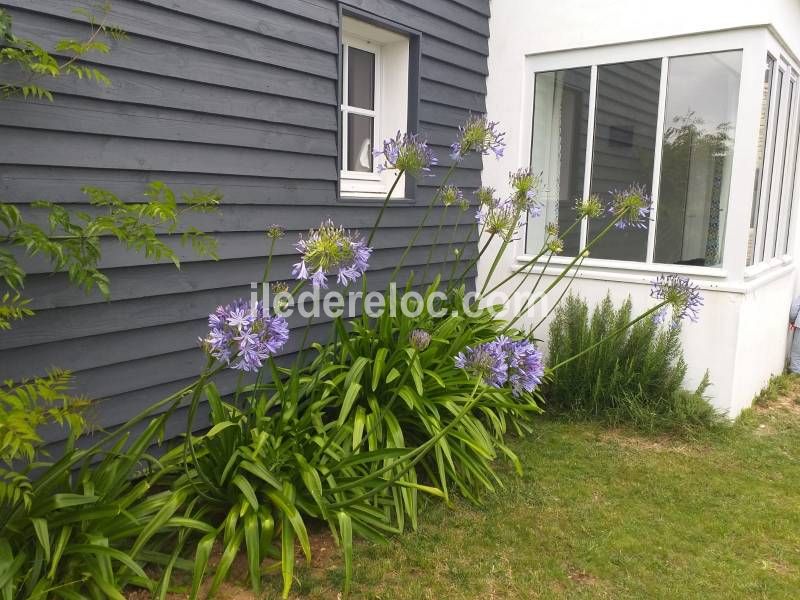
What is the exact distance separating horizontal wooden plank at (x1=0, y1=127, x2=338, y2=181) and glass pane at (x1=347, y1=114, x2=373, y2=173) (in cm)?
65

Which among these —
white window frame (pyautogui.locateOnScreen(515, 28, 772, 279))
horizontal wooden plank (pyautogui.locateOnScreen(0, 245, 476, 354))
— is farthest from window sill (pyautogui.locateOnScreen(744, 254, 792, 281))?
horizontal wooden plank (pyautogui.locateOnScreen(0, 245, 476, 354))

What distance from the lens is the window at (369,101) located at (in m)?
4.36

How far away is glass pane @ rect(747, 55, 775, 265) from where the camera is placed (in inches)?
173

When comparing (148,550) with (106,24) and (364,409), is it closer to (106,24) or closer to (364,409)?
(364,409)

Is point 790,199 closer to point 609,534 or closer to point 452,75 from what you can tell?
point 452,75

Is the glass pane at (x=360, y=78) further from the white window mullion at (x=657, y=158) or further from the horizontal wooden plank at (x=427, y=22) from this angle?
the white window mullion at (x=657, y=158)

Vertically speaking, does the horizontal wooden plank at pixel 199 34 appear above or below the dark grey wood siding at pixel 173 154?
above

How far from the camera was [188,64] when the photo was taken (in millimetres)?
3012

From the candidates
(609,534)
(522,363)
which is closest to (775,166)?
(609,534)

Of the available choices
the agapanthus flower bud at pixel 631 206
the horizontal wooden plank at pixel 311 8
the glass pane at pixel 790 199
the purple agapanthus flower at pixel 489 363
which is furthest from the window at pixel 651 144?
the purple agapanthus flower at pixel 489 363

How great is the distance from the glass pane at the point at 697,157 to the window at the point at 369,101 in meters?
2.06

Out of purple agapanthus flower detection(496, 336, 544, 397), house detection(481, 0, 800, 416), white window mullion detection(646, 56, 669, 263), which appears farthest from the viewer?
white window mullion detection(646, 56, 669, 263)

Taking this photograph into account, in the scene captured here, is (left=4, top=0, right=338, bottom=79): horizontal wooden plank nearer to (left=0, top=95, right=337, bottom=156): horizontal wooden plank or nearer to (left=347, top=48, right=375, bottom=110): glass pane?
(left=0, top=95, right=337, bottom=156): horizontal wooden plank

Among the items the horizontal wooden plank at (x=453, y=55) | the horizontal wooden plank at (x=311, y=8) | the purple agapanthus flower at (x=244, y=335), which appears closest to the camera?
the purple agapanthus flower at (x=244, y=335)
